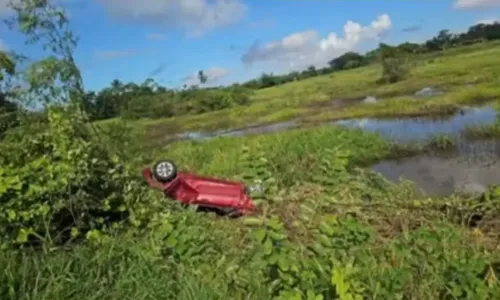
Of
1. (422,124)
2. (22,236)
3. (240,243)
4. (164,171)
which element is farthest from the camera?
(422,124)

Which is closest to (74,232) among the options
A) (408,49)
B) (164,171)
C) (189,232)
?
(189,232)

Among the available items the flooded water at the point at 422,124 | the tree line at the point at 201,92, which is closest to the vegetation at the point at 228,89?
the tree line at the point at 201,92

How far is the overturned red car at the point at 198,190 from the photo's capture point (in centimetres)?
714

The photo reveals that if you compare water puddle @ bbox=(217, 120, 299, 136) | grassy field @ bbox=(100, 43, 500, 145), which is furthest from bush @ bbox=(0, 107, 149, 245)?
water puddle @ bbox=(217, 120, 299, 136)

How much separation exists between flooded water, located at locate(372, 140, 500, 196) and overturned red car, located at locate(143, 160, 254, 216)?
537cm

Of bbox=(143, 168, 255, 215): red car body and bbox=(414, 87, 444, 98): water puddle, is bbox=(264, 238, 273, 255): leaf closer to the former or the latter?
bbox=(143, 168, 255, 215): red car body

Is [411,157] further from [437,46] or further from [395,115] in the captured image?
[437,46]

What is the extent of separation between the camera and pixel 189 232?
4395 mm

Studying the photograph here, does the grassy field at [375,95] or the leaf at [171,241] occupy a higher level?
the leaf at [171,241]

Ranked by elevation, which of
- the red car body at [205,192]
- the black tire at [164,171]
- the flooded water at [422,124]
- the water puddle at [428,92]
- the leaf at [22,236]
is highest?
the leaf at [22,236]

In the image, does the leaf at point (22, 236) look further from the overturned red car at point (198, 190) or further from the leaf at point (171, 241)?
the overturned red car at point (198, 190)

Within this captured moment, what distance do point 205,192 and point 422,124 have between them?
1513 cm

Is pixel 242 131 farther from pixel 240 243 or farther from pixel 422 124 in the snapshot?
pixel 240 243

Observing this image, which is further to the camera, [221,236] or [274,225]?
[221,236]
